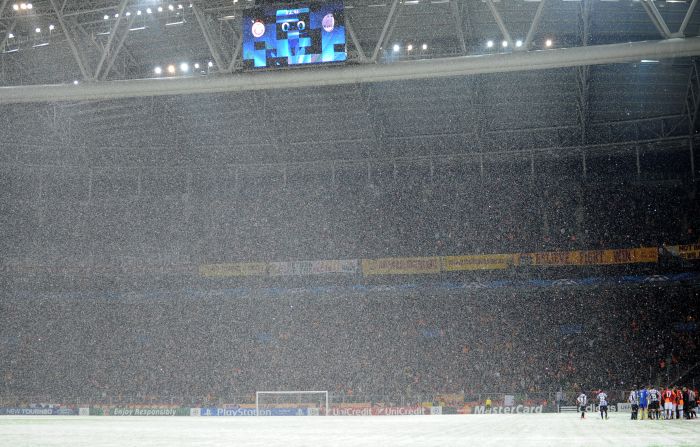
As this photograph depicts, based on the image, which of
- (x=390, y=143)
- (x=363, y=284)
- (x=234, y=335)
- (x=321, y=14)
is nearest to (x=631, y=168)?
(x=390, y=143)

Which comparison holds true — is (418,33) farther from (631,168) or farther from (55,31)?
(631,168)

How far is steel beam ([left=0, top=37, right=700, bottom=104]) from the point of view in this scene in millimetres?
19734

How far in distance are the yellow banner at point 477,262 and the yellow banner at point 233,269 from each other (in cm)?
1065

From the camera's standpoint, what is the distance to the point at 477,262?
41312 mm

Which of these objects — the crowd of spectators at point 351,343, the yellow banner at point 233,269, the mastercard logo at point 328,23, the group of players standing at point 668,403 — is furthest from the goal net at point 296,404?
the mastercard logo at point 328,23

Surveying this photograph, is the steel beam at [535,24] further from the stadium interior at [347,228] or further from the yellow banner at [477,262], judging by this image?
the yellow banner at [477,262]

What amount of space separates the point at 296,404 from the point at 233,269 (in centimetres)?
998

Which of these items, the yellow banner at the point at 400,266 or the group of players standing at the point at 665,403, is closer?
the group of players standing at the point at 665,403

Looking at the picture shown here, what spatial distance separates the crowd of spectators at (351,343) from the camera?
39125mm

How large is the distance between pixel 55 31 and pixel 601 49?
2277 cm

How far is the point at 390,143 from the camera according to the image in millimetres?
43531

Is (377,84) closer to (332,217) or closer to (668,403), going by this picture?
(332,217)

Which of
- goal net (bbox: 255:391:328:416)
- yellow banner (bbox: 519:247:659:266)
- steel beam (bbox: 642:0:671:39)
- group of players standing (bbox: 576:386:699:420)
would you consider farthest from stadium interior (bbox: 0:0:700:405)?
steel beam (bbox: 642:0:671:39)

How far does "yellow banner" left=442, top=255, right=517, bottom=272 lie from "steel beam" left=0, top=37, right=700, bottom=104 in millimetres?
21663
